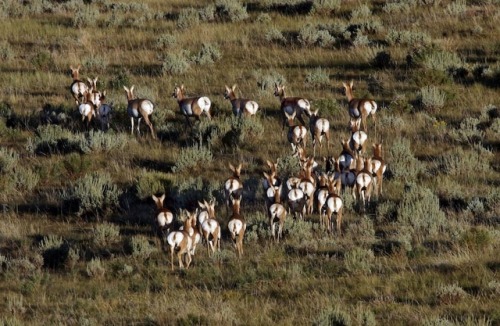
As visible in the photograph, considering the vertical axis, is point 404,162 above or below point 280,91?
below

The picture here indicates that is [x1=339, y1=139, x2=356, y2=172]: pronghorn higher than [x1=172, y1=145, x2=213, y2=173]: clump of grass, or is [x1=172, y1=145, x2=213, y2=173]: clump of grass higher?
[x1=339, y1=139, x2=356, y2=172]: pronghorn

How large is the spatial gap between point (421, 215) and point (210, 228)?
139 inches

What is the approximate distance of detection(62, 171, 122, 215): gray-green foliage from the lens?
19469 mm

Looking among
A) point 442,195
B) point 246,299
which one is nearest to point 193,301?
point 246,299

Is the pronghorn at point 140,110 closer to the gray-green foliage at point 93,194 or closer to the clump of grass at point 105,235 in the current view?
the gray-green foliage at point 93,194

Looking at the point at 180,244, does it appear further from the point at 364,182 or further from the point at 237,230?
the point at 364,182

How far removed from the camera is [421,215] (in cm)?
1752

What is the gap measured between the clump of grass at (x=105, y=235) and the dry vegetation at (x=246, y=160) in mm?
59

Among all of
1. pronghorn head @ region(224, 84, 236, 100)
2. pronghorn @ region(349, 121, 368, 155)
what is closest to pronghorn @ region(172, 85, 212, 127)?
pronghorn head @ region(224, 84, 236, 100)

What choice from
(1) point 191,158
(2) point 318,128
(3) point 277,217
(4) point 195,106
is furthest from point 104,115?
(3) point 277,217

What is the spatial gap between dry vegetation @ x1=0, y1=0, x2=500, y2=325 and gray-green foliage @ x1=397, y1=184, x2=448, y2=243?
4 cm

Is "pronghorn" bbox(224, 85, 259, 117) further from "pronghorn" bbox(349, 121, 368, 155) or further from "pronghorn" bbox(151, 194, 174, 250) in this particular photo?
"pronghorn" bbox(151, 194, 174, 250)

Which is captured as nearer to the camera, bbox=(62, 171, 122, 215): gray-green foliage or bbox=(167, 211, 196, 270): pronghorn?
bbox=(167, 211, 196, 270): pronghorn

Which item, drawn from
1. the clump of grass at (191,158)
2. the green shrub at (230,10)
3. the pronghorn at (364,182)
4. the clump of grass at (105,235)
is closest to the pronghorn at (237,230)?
the clump of grass at (105,235)
